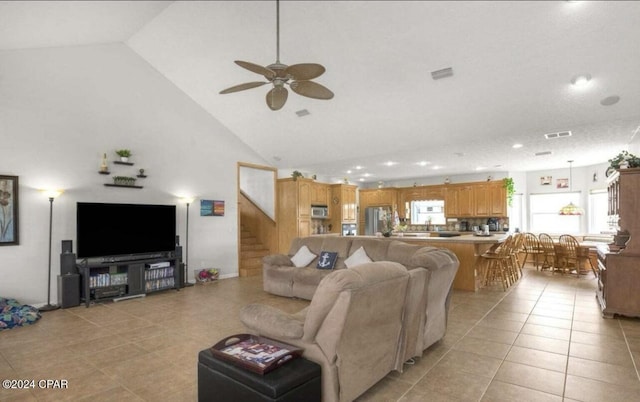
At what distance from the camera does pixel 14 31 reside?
421cm

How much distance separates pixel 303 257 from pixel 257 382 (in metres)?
4.12

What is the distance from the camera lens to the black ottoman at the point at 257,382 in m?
1.71

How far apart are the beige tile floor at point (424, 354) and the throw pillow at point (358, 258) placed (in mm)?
1110

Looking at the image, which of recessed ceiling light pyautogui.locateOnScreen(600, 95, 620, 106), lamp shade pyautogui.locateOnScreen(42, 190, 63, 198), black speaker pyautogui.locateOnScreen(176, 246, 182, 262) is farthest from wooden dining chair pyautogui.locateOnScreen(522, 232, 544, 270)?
lamp shade pyautogui.locateOnScreen(42, 190, 63, 198)

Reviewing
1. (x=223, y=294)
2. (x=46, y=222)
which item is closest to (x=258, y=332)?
(x=223, y=294)

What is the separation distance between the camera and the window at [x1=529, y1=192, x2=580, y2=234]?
9258mm

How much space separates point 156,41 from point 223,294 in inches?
175

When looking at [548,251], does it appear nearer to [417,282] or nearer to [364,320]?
[417,282]

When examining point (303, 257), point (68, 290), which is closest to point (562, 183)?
point (303, 257)

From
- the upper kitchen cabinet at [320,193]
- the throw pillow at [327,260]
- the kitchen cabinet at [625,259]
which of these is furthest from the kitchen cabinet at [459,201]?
the throw pillow at [327,260]

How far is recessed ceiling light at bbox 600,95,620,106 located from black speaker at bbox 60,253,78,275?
Answer: 319 inches

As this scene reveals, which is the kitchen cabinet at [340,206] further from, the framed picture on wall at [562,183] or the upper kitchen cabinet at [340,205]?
the framed picture on wall at [562,183]

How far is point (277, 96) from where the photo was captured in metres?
3.62

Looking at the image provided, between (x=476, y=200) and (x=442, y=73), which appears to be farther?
(x=476, y=200)
